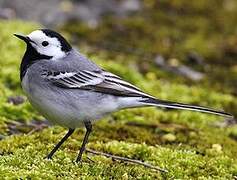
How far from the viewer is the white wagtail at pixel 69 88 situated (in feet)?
18.2

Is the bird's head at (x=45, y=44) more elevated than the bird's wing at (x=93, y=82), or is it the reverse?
the bird's head at (x=45, y=44)

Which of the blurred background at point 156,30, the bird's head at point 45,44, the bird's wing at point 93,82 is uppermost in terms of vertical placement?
the blurred background at point 156,30

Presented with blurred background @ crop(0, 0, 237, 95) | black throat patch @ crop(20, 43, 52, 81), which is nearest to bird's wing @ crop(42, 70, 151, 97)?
black throat patch @ crop(20, 43, 52, 81)

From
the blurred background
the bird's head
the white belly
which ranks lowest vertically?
the white belly

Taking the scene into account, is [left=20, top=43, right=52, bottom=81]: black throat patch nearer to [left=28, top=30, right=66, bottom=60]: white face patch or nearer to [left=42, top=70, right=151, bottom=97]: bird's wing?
[left=28, top=30, right=66, bottom=60]: white face patch

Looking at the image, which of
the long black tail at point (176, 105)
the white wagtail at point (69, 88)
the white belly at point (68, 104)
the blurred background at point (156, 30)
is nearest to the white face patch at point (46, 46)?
the white wagtail at point (69, 88)

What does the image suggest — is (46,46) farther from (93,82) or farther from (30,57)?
(93,82)

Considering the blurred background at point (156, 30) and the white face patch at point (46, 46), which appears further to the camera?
the blurred background at point (156, 30)

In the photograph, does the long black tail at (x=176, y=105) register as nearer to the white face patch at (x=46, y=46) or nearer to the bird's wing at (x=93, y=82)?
the bird's wing at (x=93, y=82)

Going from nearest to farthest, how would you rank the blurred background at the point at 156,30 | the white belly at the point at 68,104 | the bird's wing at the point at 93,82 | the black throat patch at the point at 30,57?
1. the white belly at the point at 68,104
2. the bird's wing at the point at 93,82
3. the black throat patch at the point at 30,57
4. the blurred background at the point at 156,30

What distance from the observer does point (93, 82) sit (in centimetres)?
579

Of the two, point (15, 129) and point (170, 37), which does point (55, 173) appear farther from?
point (170, 37)

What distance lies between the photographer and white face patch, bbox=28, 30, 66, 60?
19.0 feet

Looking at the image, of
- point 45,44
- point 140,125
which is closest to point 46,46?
point 45,44
